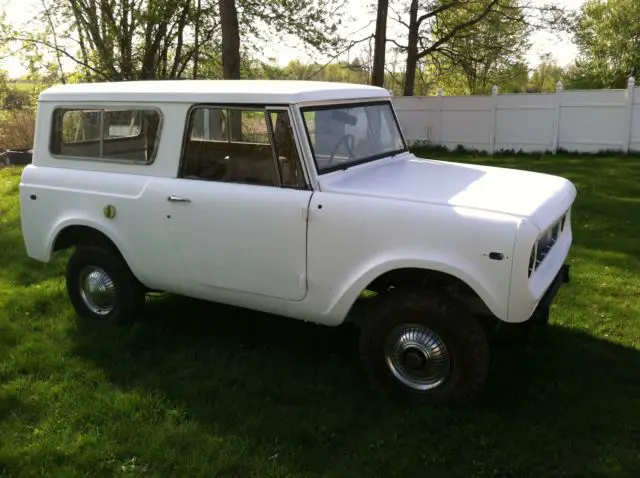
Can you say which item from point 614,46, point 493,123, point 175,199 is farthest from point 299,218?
point 614,46

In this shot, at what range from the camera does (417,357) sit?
354cm

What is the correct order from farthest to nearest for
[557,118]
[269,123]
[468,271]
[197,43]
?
[197,43] < [557,118] < [269,123] < [468,271]

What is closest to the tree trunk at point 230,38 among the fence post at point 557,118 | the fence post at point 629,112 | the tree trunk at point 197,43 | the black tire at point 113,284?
the black tire at point 113,284

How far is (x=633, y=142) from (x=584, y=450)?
14084 mm

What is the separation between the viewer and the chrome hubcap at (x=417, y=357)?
3490 millimetres

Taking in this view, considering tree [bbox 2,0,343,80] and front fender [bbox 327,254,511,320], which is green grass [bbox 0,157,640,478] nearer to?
front fender [bbox 327,254,511,320]

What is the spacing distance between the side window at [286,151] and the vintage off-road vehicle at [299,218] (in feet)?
0.03

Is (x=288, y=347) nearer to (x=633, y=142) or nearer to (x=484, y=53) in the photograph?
(x=633, y=142)

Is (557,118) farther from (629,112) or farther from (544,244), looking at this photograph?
(544,244)

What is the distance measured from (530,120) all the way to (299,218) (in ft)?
48.4

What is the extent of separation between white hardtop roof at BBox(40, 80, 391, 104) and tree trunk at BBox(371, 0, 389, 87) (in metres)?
12.5

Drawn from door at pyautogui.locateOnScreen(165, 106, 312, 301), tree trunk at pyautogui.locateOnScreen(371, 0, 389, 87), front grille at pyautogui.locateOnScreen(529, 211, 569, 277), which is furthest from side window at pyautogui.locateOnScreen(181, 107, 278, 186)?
tree trunk at pyautogui.locateOnScreen(371, 0, 389, 87)

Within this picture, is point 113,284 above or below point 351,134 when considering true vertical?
below

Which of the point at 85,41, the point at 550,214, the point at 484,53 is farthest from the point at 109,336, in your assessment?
the point at 484,53
